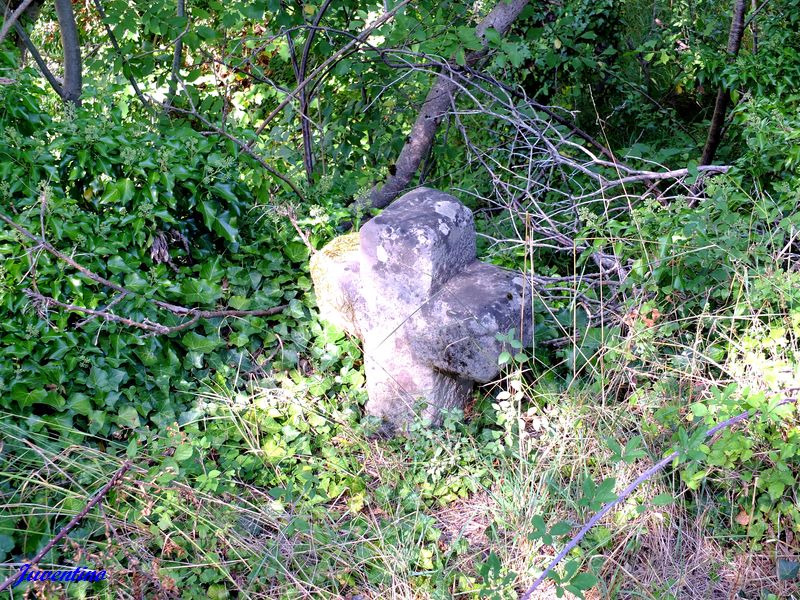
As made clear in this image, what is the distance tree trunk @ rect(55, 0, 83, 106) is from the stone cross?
2.11 meters

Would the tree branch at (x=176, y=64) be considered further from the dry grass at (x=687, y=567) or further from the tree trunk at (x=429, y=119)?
the dry grass at (x=687, y=567)

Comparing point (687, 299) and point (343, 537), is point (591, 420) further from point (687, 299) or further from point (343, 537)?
point (343, 537)

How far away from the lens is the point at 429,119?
4824 mm

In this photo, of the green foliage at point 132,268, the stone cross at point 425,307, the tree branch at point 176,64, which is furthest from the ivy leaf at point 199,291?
the tree branch at point 176,64

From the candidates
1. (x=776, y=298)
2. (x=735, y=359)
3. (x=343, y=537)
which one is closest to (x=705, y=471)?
(x=735, y=359)

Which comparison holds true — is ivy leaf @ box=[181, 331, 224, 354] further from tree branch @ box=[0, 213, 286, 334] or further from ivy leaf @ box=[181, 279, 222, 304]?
ivy leaf @ box=[181, 279, 222, 304]

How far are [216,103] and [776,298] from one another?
3193 mm

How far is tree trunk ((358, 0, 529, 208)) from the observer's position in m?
4.70

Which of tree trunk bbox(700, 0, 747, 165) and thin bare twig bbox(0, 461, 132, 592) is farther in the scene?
tree trunk bbox(700, 0, 747, 165)

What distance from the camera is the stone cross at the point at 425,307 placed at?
11.5ft

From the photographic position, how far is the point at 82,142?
12.3ft

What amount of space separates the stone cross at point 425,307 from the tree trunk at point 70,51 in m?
2.11

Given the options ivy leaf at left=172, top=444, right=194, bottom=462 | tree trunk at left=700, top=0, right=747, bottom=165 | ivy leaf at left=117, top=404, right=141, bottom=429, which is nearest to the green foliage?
ivy leaf at left=117, top=404, right=141, bottom=429

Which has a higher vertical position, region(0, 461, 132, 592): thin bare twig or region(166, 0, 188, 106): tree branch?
region(166, 0, 188, 106): tree branch
